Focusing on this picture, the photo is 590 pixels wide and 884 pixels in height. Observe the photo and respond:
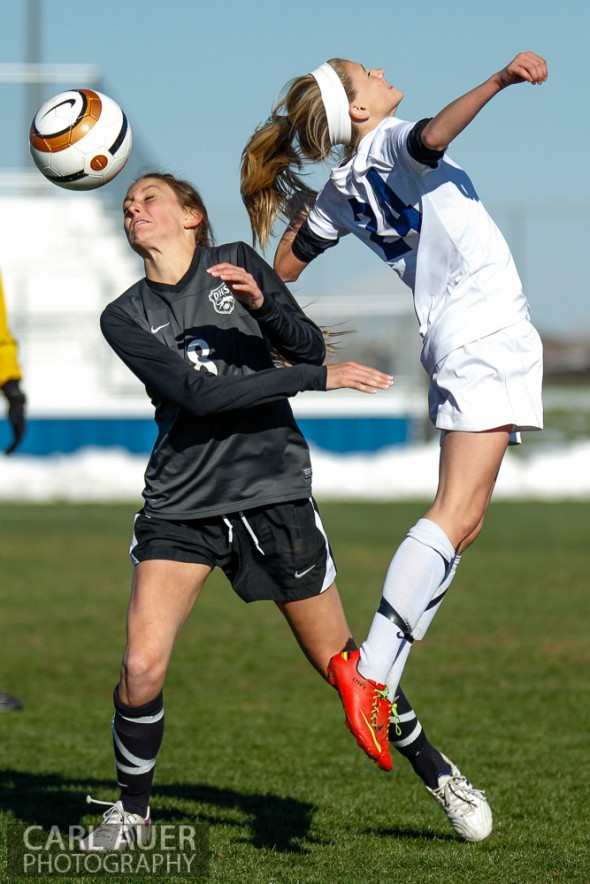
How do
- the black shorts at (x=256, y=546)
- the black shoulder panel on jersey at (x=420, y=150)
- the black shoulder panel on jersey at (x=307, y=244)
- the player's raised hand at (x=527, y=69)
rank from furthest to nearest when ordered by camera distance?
the black shoulder panel on jersey at (x=307, y=244)
the black shorts at (x=256, y=546)
the black shoulder panel on jersey at (x=420, y=150)
the player's raised hand at (x=527, y=69)

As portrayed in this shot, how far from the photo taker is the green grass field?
412cm

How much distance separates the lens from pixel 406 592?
373cm

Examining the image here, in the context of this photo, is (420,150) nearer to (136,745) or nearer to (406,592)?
(406,592)

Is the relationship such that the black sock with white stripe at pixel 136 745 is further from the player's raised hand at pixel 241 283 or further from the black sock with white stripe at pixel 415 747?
the player's raised hand at pixel 241 283

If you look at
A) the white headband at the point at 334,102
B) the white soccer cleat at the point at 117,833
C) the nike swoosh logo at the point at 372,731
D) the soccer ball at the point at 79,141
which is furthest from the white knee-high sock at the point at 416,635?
the soccer ball at the point at 79,141

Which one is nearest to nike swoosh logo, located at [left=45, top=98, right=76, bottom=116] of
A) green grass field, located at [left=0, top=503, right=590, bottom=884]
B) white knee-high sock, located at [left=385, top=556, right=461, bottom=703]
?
white knee-high sock, located at [left=385, top=556, right=461, bottom=703]

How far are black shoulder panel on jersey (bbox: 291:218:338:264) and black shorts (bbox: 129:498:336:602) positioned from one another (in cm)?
95

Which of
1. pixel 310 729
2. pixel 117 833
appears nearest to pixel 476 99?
pixel 117 833

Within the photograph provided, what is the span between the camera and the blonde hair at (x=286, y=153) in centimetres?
409

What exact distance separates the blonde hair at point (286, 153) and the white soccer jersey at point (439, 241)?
0.21 m

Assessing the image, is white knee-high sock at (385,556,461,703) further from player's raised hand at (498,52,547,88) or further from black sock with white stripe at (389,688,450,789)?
player's raised hand at (498,52,547,88)

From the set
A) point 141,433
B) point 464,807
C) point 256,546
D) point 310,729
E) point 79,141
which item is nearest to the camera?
point 256,546

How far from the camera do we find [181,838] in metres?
4.20

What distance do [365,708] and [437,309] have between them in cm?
123
